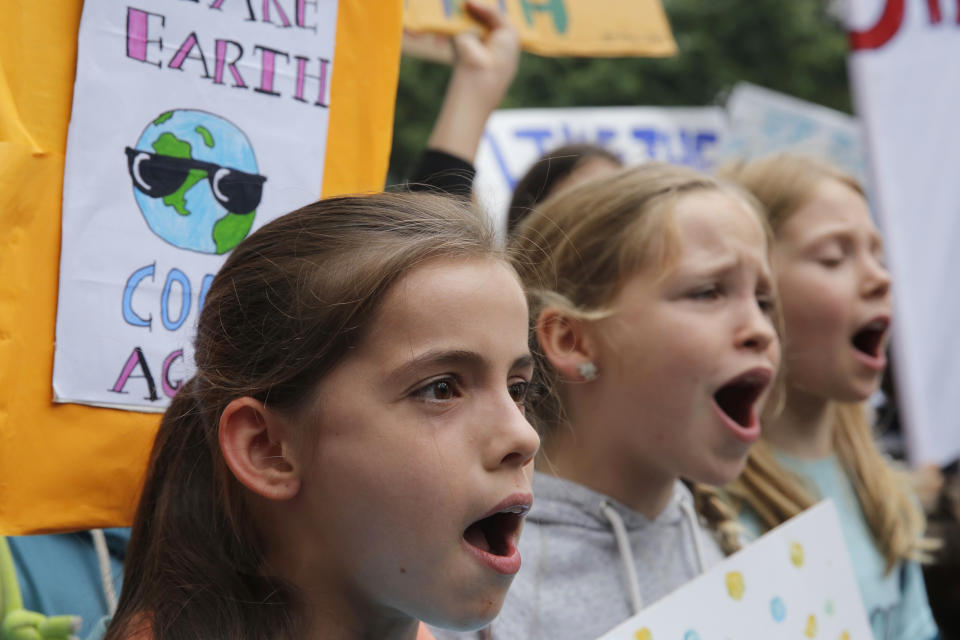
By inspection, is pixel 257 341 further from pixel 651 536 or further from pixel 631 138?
pixel 631 138

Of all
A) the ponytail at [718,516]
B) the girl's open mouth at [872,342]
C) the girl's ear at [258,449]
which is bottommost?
the ponytail at [718,516]

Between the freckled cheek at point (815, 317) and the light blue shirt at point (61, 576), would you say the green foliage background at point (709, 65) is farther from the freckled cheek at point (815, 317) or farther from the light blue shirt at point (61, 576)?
the light blue shirt at point (61, 576)

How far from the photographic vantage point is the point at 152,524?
153 cm

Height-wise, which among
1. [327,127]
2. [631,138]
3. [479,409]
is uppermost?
[327,127]

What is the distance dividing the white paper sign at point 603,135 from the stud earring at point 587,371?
2870mm

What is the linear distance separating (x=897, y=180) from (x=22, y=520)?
2.97 meters

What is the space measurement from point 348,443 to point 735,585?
2.45 ft

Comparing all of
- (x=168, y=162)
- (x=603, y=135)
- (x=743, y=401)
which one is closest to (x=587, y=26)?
(x=743, y=401)

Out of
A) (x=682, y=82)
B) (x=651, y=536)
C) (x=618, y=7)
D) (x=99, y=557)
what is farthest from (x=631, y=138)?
(x=682, y=82)

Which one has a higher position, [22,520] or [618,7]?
[618,7]

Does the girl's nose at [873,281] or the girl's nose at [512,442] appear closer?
the girl's nose at [512,442]

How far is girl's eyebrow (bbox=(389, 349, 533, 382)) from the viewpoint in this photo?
4.45ft

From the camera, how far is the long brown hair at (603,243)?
210 cm

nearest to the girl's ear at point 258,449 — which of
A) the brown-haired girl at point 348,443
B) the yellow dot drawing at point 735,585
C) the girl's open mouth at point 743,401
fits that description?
the brown-haired girl at point 348,443
